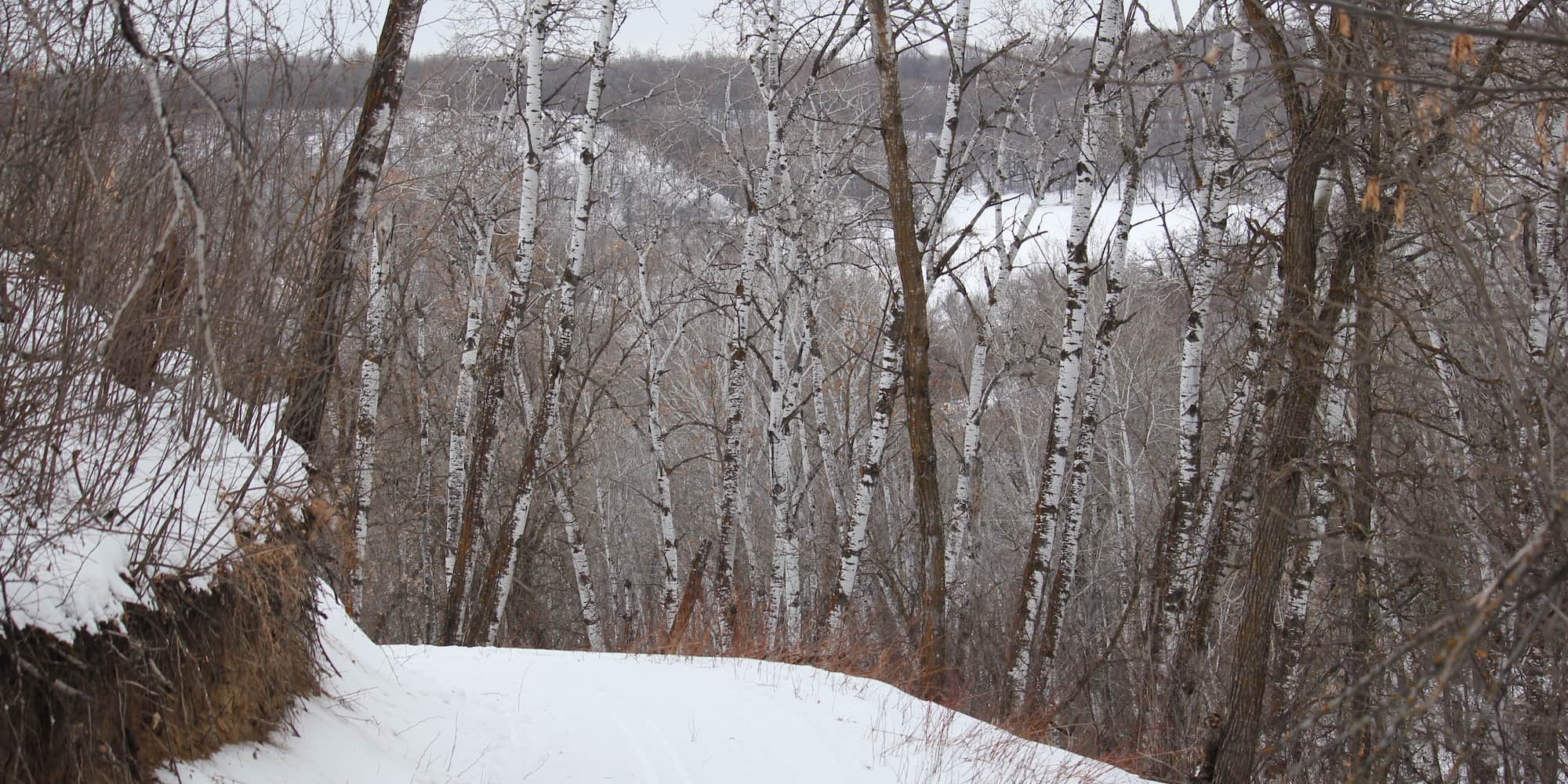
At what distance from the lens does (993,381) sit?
938 centimetres

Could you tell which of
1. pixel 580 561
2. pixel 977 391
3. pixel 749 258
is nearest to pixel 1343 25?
pixel 977 391

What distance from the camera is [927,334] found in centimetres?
818

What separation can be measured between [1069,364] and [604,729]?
204 inches

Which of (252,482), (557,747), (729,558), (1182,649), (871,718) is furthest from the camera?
(729,558)

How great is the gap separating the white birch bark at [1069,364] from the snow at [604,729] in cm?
273

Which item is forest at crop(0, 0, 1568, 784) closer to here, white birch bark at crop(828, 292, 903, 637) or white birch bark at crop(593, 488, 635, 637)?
white birch bark at crop(828, 292, 903, 637)

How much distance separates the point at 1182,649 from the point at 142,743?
24.8 ft

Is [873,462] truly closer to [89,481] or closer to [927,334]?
[927,334]

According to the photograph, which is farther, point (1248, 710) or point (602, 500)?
point (602, 500)

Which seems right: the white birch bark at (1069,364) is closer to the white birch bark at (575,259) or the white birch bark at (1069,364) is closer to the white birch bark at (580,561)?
the white birch bark at (575,259)

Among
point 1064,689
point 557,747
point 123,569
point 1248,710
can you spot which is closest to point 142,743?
point 123,569

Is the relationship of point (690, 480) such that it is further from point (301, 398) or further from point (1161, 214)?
point (301, 398)

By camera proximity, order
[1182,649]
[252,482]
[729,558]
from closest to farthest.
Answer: [252,482] < [1182,649] < [729,558]

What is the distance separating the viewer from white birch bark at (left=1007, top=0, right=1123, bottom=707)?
26.3ft
